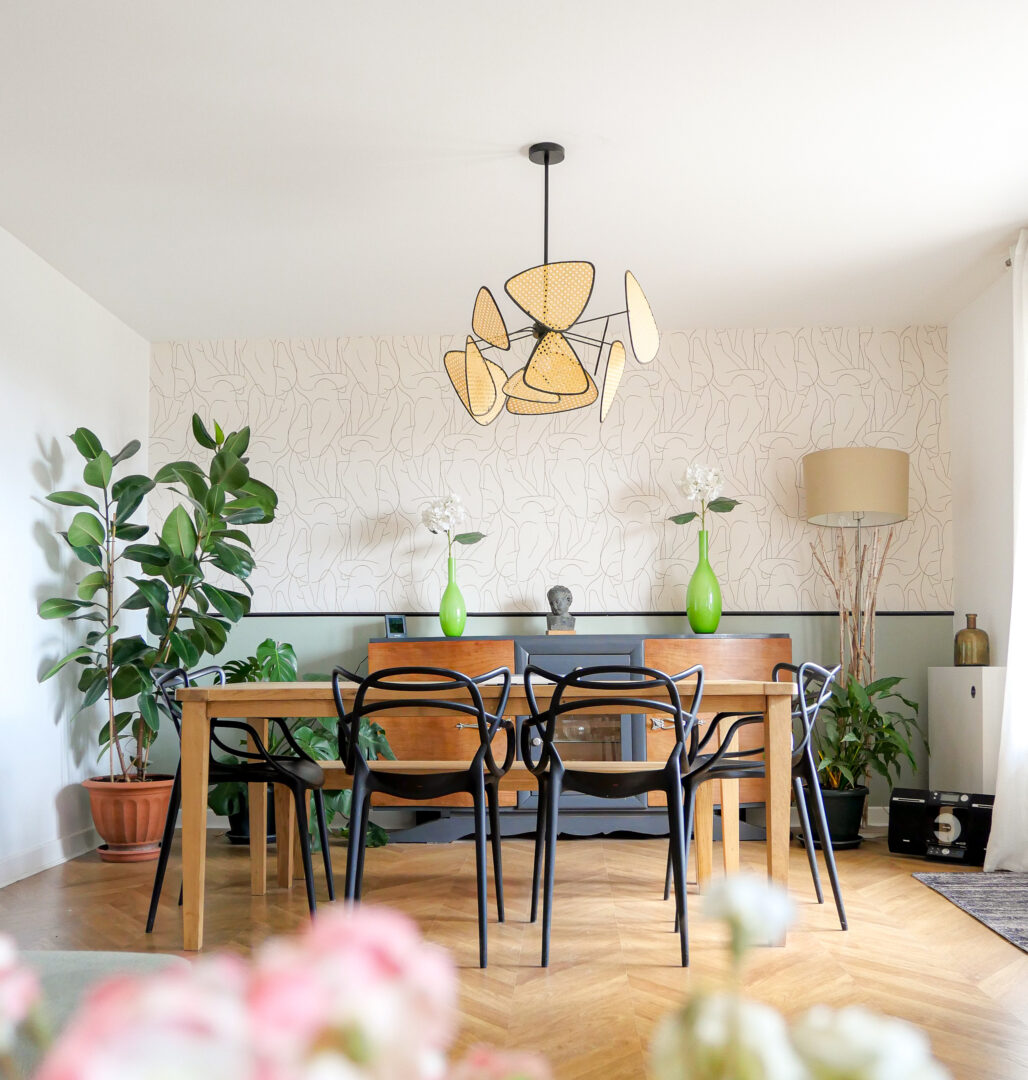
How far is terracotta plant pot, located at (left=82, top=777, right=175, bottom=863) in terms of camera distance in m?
4.61

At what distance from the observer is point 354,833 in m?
3.00

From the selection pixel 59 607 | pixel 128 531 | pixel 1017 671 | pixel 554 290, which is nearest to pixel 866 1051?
pixel 554 290

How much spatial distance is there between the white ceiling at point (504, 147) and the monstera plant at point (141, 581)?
928mm

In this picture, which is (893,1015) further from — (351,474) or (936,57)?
(351,474)

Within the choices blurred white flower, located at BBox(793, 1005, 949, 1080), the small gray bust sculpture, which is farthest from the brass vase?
blurred white flower, located at BBox(793, 1005, 949, 1080)

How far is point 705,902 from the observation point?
1.11ft

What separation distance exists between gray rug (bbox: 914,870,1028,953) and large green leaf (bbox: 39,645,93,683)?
11.7 feet

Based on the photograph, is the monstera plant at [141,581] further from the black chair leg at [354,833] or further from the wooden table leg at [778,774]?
the wooden table leg at [778,774]

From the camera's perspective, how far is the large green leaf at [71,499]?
4461 millimetres

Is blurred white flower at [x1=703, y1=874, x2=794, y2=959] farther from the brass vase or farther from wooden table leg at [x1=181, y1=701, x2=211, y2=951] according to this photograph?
the brass vase

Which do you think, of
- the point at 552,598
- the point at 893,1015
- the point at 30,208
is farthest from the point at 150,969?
the point at 552,598

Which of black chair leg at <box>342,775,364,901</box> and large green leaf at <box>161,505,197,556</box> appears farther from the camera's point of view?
large green leaf at <box>161,505,197,556</box>

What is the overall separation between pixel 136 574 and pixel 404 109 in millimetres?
3126

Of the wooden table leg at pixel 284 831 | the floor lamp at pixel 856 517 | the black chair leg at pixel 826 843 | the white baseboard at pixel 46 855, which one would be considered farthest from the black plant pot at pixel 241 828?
the floor lamp at pixel 856 517
